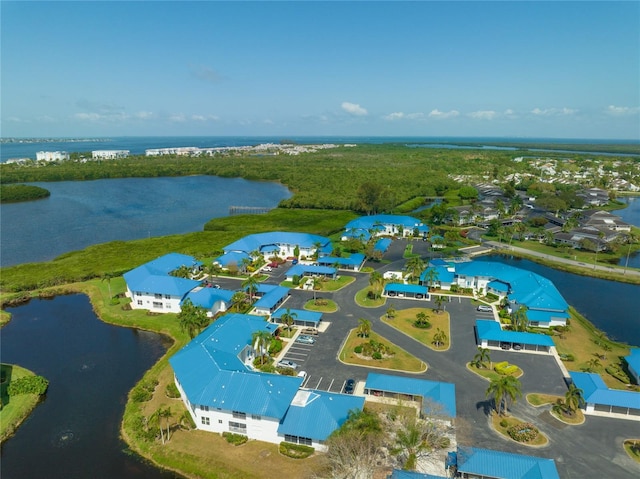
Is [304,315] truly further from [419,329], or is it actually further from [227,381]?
[227,381]

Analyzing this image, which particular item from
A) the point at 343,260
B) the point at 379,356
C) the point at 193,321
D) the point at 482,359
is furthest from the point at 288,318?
the point at 343,260

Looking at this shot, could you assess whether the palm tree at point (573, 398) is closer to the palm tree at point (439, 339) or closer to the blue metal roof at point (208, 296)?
the palm tree at point (439, 339)

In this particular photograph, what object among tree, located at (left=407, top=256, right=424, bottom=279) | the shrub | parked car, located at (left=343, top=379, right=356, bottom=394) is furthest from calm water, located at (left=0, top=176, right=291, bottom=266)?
parked car, located at (left=343, top=379, right=356, bottom=394)

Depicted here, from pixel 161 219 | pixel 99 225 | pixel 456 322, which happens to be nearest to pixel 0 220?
pixel 99 225

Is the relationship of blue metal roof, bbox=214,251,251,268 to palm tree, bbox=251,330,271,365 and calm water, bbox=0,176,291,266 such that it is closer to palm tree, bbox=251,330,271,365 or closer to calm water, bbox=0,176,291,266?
palm tree, bbox=251,330,271,365

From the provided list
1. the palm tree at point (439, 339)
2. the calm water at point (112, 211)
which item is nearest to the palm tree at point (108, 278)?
the calm water at point (112, 211)
